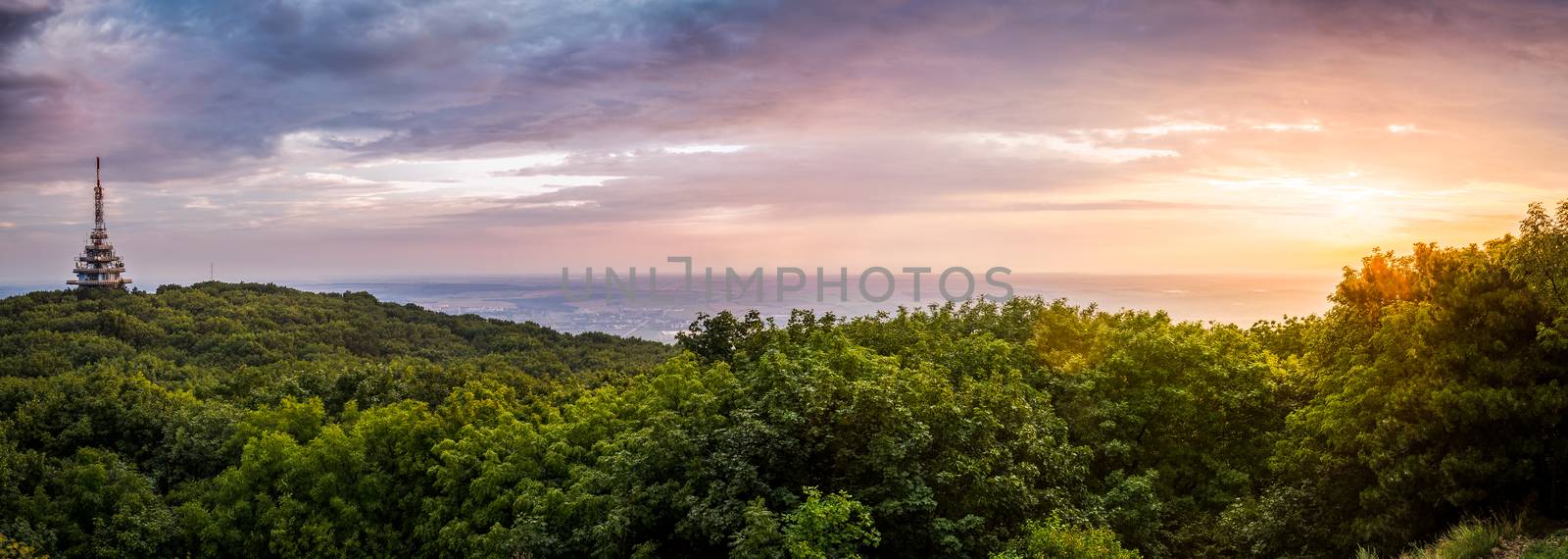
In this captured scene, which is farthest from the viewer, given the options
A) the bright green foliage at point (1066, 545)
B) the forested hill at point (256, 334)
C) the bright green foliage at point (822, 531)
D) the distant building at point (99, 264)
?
the distant building at point (99, 264)

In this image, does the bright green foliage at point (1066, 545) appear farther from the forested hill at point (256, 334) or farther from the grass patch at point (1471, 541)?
the forested hill at point (256, 334)

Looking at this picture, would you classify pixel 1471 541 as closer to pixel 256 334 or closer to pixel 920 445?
pixel 920 445

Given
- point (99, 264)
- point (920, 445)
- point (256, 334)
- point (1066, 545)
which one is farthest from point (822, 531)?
point (99, 264)

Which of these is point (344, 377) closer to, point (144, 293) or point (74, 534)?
point (74, 534)

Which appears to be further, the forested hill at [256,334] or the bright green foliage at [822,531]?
the forested hill at [256,334]

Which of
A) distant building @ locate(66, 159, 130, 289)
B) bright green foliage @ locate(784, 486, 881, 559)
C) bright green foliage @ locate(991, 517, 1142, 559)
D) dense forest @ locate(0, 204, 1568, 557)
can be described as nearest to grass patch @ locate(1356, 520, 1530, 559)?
dense forest @ locate(0, 204, 1568, 557)

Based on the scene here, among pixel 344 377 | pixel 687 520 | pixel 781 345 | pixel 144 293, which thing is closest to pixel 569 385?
→ pixel 344 377

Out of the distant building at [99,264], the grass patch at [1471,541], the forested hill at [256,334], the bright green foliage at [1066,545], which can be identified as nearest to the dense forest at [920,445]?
the bright green foliage at [1066,545]

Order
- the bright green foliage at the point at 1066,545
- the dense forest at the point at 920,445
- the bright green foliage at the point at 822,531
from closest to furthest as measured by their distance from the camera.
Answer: the bright green foliage at the point at 1066,545 → the bright green foliage at the point at 822,531 → the dense forest at the point at 920,445
